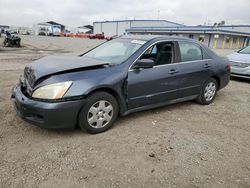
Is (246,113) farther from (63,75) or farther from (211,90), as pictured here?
(63,75)

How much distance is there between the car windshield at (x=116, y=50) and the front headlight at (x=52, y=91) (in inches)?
40.8

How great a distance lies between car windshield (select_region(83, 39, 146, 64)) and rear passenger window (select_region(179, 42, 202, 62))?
3.13ft

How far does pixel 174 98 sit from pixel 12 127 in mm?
2933

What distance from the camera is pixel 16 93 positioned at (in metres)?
3.75

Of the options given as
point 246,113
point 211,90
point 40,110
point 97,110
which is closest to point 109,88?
point 97,110

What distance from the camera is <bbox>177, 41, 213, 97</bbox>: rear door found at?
4.76 metres

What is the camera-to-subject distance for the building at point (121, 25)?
71.6 m

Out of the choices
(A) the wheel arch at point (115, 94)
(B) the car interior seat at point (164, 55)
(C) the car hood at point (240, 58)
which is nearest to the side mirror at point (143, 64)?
(B) the car interior seat at point (164, 55)

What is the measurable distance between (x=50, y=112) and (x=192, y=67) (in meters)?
2.98

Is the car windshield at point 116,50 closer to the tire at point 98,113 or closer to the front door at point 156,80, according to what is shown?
the front door at point 156,80

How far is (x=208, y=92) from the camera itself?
17.9 ft

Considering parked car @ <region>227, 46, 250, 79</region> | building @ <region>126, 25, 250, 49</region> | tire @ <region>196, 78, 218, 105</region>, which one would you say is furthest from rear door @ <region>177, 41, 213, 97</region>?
building @ <region>126, 25, 250, 49</region>

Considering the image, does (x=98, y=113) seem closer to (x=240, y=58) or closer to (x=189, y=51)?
(x=189, y=51)

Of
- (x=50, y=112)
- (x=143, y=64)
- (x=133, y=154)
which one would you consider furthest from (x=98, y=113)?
(x=143, y=64)
